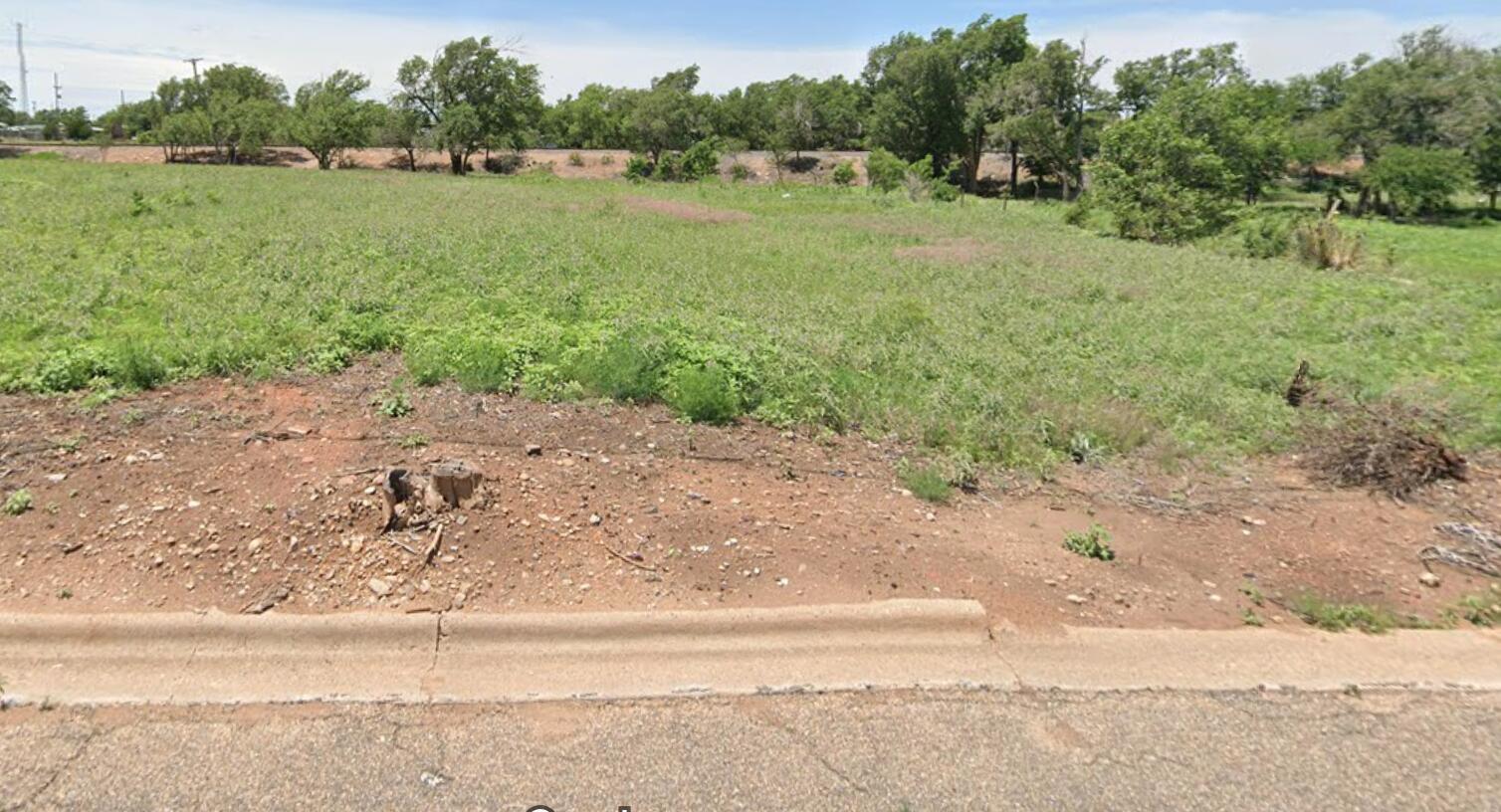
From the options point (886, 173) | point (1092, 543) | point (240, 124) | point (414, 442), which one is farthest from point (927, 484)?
point (240, 124)

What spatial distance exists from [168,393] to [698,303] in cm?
580

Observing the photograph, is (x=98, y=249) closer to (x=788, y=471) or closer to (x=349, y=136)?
(x=788, y=471)

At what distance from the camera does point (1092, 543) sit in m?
4.71

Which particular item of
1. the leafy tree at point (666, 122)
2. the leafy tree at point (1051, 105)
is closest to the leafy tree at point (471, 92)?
the leafy tree at point (666, 122)

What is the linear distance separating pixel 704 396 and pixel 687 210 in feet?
66.0

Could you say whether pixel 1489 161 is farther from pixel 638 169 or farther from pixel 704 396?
pixel 704 396

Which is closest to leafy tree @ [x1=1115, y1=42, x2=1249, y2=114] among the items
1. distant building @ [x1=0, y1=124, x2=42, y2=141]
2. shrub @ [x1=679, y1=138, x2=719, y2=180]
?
shrub @ [x1=679, y1=138, x2=719, y2=180]

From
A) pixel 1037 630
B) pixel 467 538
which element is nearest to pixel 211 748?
pixel 467 538

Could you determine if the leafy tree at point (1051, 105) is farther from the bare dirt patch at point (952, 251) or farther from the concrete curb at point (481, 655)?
the concrete curb at point (481, 655)

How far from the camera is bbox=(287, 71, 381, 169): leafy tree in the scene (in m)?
48.7

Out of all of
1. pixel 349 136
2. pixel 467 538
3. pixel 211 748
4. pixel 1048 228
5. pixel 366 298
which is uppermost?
pixel 349 136

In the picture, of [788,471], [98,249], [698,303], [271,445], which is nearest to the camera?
[271,445]

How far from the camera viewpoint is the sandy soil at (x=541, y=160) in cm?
4947

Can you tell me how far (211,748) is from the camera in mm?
2955
